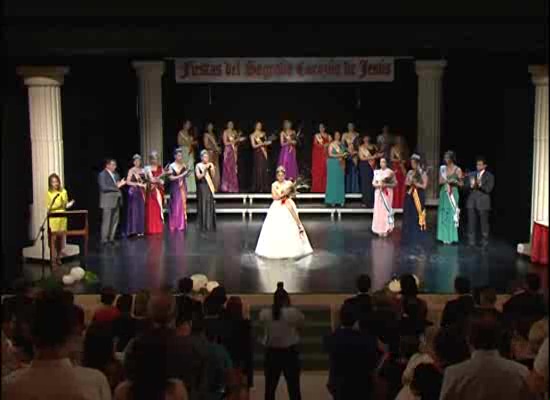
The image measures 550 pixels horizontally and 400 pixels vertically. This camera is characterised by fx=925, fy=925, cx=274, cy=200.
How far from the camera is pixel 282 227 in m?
11.5

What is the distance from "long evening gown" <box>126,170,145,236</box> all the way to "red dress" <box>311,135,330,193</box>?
13.6 ft

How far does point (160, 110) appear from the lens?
16672 mm

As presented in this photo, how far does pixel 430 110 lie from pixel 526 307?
36.0ft

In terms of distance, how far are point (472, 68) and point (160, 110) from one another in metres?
5.74

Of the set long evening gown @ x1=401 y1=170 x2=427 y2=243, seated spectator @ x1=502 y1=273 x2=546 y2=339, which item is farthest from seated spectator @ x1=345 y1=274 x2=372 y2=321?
long evening gown @ x1=401 y1=170 x2=427 y2=243

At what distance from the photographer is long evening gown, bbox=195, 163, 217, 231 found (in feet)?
45.9

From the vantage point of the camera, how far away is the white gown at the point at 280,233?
11.5 meters

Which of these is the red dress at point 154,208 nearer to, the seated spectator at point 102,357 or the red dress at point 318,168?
the red dress at point 318,168

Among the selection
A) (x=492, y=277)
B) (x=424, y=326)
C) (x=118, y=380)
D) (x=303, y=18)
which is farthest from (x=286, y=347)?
(x=492, y=277)

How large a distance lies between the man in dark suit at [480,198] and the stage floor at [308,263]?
26 centimetres

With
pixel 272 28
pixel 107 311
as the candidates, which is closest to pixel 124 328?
pixel 107 311

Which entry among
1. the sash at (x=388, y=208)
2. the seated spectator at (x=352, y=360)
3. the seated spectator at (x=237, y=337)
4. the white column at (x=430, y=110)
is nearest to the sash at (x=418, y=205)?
the sash at (x=388, y=208)

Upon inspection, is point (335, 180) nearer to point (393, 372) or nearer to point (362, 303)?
point (362, 303)

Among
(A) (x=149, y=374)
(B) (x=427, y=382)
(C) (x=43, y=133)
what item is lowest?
(B) (x=427, y=382)
